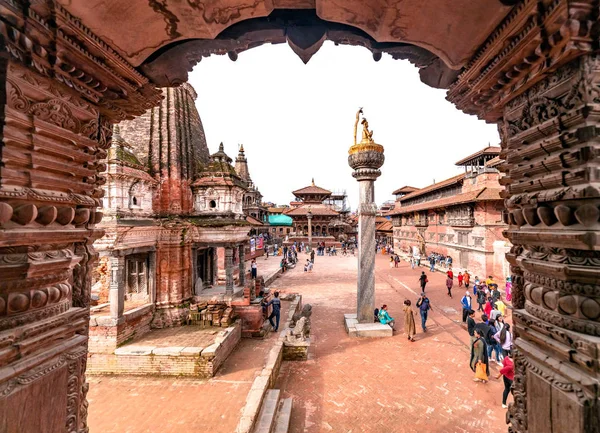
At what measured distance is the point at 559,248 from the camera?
1954 mm

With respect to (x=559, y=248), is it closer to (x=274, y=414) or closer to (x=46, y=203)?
(x=46, y=203)

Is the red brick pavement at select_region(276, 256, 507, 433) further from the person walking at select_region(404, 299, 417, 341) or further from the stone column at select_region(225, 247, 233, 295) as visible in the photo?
the stone column at select_region(225, 247, 233, 295)

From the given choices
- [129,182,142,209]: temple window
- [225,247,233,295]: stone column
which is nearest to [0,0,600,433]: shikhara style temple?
[129,182,142,209]: temple window

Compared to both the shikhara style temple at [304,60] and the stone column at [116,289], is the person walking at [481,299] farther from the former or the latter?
the stone column at [116,289]

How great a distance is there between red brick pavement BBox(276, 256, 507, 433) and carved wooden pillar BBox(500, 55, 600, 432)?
4.31m

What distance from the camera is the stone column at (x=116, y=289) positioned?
8828 millimetres

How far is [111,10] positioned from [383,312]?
36.9ft

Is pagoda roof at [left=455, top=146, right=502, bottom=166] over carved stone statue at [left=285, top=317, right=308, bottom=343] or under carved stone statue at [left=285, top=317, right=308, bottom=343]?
over

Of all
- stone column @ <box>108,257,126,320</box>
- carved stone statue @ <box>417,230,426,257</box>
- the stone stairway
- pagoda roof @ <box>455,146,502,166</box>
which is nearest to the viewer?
Result: the stone stairway

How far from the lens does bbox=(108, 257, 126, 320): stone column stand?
8828 millimetres

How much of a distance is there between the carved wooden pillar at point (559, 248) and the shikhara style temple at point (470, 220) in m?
13.5

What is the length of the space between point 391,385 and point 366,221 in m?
5.56

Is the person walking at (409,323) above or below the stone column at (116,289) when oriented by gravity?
below

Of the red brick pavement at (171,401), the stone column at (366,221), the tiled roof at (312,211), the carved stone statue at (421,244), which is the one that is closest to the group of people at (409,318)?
the stone column at (366,221)
